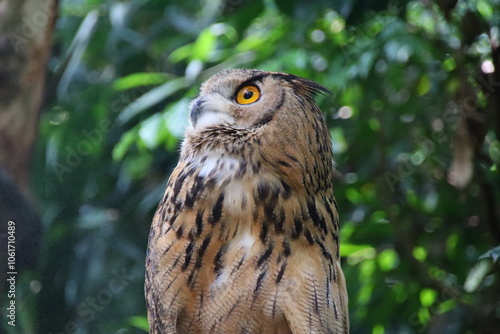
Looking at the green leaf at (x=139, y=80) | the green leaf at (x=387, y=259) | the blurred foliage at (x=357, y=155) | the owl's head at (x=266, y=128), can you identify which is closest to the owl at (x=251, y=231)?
the owl's head at (x=266, y=128)

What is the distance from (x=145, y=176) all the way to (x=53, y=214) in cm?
74

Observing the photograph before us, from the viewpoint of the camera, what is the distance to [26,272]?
3.14 m

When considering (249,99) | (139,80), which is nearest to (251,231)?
(249,99)

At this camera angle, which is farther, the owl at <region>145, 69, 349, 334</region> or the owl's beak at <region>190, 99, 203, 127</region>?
the owl's beak at <region>190, 99, 203, 127</region>

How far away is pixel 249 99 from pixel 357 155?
134cm

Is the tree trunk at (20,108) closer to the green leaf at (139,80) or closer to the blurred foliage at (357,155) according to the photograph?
the blurred foliage at (357,155)

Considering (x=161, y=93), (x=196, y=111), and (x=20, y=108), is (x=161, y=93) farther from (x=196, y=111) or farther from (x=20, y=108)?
(x=196, y=111)

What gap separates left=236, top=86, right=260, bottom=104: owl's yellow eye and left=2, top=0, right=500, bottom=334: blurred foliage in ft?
2.20

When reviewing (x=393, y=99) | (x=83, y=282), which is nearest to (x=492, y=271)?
(x=393, y=99)

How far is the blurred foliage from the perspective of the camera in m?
2.91

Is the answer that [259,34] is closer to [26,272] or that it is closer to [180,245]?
[26,272]

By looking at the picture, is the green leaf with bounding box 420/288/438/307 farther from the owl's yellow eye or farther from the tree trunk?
the tree trunk

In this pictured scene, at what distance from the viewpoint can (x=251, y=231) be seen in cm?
186

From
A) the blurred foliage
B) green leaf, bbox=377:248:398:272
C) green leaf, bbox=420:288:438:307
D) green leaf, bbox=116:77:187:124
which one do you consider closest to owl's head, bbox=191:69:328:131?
the blurred foliage
